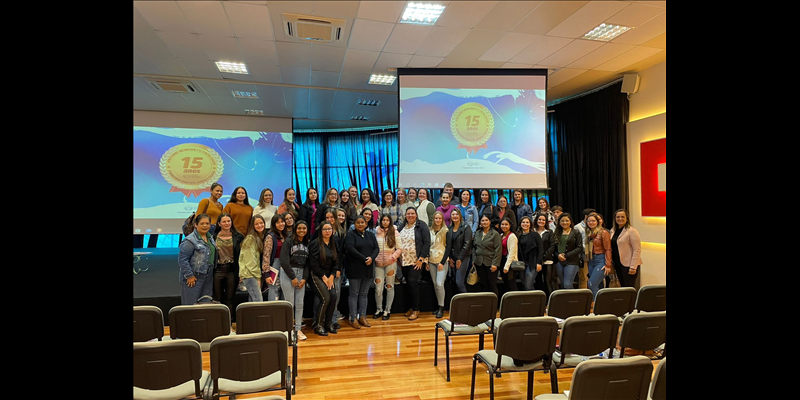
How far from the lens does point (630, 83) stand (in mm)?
7262

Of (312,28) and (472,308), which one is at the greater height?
(312,28)

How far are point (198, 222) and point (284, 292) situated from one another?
127cm

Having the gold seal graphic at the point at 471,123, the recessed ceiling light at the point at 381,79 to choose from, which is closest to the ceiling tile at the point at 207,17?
the recessed ceiling light at the point at 381,79

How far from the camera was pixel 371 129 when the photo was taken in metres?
12.0

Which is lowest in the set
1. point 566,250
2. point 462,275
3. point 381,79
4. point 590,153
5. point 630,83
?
point 462,275

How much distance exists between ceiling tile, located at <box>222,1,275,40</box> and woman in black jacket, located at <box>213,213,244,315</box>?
7.64ft

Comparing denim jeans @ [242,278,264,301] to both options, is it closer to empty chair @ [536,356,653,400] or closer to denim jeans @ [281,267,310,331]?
denim jeans @ [281,267,310,331]

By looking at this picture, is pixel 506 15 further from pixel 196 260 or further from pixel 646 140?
pixel 196 260

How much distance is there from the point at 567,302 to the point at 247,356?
288cm

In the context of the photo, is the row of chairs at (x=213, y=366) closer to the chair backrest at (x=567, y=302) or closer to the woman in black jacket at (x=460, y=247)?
the chair backrest at (x=567, y=302)

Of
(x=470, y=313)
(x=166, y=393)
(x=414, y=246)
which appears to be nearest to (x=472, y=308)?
(x=470, y=313)

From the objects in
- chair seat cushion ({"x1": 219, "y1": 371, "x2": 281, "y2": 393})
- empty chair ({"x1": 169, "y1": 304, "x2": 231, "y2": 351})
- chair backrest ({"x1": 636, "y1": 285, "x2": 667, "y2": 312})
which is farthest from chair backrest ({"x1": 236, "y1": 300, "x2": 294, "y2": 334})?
chair backrest ({"x1": 636, "y1": 285, "x2": 667, "y2": 312})
